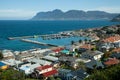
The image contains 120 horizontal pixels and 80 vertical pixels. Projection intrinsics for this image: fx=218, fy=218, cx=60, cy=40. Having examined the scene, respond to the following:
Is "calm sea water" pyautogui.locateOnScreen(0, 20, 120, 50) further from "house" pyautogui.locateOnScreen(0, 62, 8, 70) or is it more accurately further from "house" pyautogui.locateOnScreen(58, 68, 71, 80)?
"house" pyautogui.locateOnScreen(58, 68, 71, 80)

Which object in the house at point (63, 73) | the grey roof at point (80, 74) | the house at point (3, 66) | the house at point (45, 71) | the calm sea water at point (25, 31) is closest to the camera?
the grey roof at point (80, 74)

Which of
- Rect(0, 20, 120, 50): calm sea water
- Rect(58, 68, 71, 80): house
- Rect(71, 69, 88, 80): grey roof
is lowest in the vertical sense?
Rect(0, 20, 120, 50): calm sea water

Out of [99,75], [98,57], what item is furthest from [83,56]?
[99,75]

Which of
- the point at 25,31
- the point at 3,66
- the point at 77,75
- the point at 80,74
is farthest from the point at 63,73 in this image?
the point at 25,31

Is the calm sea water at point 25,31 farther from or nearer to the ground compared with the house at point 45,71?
nearer to the ground

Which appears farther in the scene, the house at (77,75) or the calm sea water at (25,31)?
the calm sea water at (25,31)

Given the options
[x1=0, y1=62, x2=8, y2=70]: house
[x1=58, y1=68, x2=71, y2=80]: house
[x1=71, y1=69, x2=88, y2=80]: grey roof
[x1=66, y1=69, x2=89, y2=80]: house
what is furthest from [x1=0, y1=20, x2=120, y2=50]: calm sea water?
[x1=71, y1=69, x2=88, y2=80]: grey roof

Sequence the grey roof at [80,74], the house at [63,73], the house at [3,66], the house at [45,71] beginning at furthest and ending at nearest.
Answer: the house at [3,66], the house at [45,71], the house at [63,73], the grey roof at [80,74]

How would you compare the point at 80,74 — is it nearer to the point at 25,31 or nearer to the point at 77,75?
the point at 77,75

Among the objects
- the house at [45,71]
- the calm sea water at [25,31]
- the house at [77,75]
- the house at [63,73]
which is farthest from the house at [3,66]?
the calm sea water at [25,31]

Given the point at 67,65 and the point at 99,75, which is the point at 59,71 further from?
the point at 99,75

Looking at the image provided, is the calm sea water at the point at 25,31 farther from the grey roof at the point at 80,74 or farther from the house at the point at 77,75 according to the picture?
the grey roof at the point at 80,74
